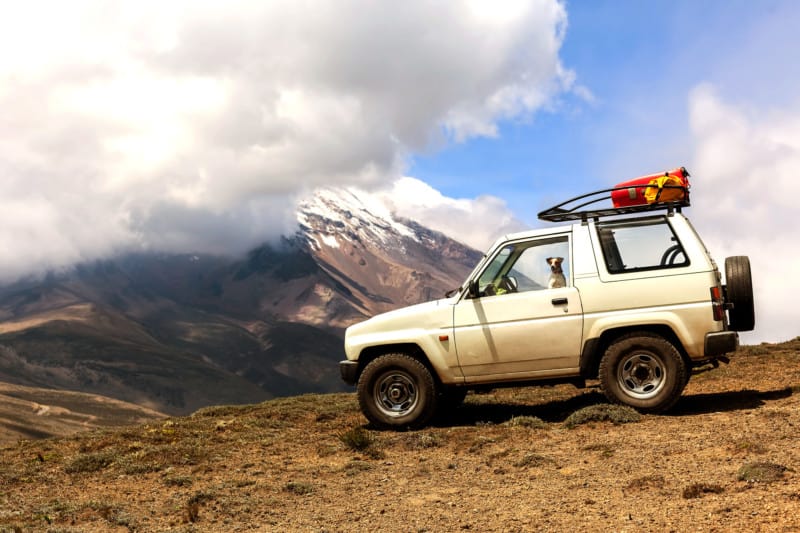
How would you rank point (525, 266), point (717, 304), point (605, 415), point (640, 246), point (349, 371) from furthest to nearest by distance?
point (349, 371), point (525, 266), point (640, 246), point (605, 415), point (717, 304)

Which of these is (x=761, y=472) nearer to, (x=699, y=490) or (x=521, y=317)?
(x=699, y=490)

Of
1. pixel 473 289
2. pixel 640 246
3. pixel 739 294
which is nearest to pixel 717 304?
pixel 739 294

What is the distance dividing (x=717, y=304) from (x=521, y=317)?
2.43 m

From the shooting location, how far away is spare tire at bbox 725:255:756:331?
29.1ft

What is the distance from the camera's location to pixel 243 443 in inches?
396

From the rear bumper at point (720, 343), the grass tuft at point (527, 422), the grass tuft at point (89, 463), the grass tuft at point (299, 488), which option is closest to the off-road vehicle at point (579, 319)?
the rear bumper at point (720, 343)

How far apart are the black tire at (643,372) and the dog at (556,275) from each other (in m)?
1.03

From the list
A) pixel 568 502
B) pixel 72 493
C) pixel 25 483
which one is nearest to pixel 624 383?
pixel 568 502

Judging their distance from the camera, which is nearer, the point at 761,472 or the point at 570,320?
the point at 761,472

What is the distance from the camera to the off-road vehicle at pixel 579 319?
8625 millimetres

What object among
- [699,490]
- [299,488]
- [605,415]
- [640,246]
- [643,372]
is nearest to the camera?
[699,490]

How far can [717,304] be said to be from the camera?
850 centimetres

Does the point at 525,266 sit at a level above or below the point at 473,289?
above

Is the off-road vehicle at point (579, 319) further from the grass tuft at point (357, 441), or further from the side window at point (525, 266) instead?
the grass tuft at point (357, 441)
